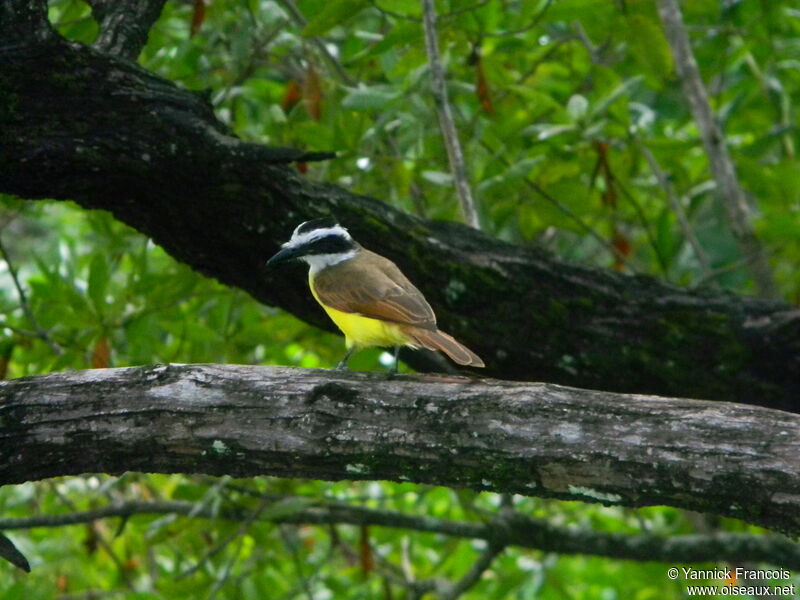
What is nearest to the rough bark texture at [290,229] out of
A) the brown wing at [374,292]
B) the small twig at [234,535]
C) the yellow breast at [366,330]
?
the brown wing at [374,292]

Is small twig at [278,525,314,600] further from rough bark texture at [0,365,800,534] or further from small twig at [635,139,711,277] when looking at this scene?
small twig at [635,139,711,277]

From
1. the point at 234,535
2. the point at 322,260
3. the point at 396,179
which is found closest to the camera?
the point at 322,260

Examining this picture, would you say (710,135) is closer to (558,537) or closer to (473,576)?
(558,537)

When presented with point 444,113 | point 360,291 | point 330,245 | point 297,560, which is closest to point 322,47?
point 444,113

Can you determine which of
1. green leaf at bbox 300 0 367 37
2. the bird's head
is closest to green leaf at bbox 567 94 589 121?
green leaf at bbox 300 0 367 37

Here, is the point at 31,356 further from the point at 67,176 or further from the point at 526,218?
the point at 526,218

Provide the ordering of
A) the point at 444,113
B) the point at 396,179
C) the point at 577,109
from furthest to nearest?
the point at 396,179
the point at 577,109
the point at 444,113

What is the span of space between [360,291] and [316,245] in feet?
0.84

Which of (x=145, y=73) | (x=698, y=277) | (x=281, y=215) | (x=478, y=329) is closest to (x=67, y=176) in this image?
(x=145, y=73)

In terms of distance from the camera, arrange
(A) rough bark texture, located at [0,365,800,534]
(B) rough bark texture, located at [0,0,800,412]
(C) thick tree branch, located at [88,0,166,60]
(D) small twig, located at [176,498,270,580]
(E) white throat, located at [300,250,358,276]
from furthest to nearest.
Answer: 1. (D) small twig, located at [176,498,270,580]
2. (C) thick tree branch, located at [88,0,166,60]
3. (E) white throat, located at [300,250,358,276]
4. (B) rough bark texture, located at [0,0,800,412]
5. (A) rough bark texture, located at [0,365,800,534]

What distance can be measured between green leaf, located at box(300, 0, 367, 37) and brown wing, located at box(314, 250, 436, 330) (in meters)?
0.89

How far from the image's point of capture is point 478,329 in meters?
4.39

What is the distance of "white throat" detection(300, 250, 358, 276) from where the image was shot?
4047 millimetres

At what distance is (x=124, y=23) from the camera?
4223mm
